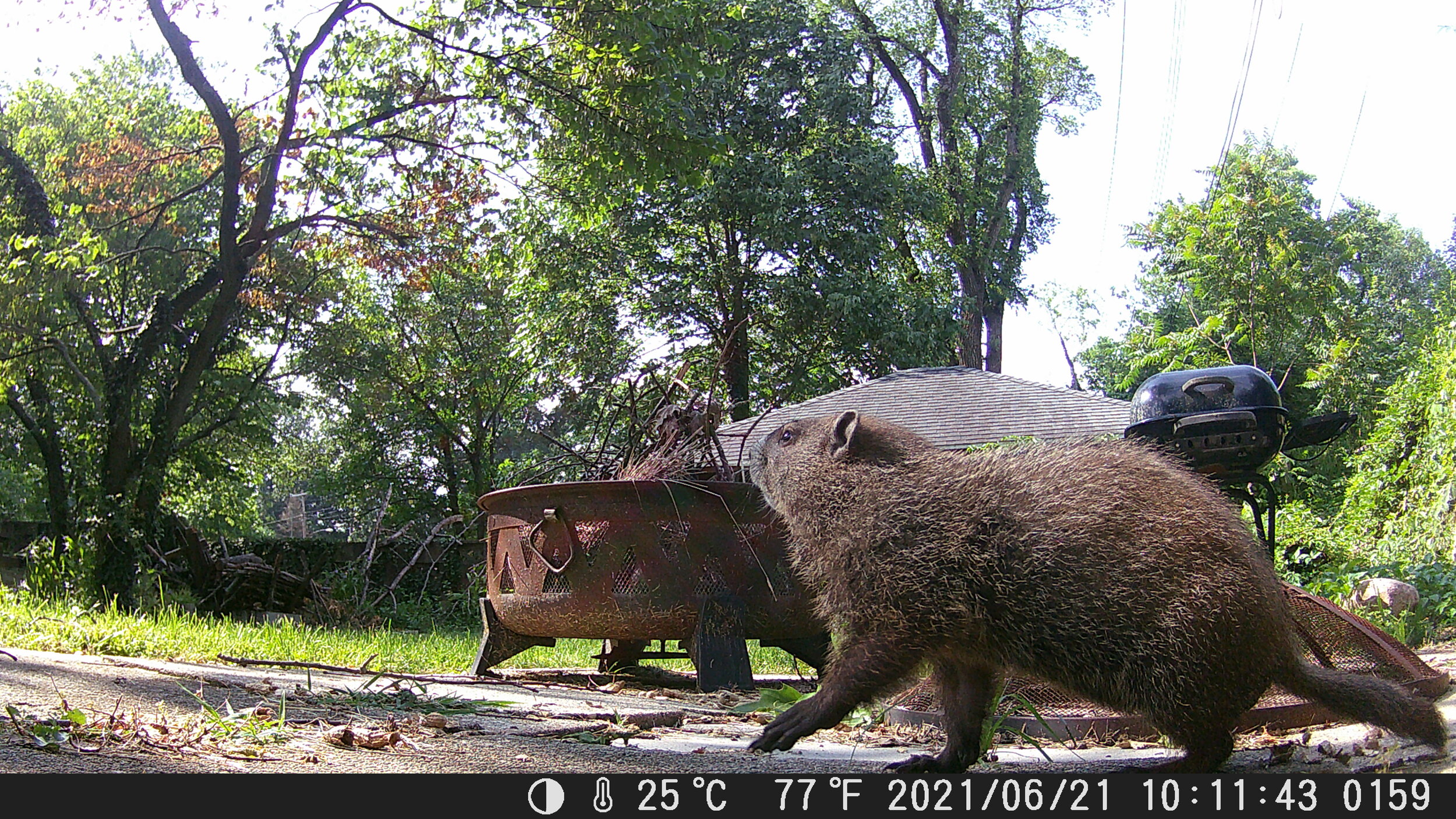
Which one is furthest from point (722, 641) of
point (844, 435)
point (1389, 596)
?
point (1389, 596)

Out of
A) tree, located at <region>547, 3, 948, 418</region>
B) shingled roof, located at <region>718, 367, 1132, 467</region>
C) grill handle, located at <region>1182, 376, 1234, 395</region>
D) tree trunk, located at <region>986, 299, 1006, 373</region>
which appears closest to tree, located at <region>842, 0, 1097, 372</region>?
tree trunk, located at <region>986, 299, 1006, 373</region>

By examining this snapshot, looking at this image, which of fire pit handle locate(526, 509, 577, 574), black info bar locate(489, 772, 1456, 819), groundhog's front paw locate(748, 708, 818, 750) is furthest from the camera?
fire pit handle locate(526, 509, 577, 574)

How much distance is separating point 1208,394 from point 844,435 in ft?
8.67

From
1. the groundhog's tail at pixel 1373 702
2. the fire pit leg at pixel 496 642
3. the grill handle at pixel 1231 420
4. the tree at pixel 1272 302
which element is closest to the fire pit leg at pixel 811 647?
the fire pit leg at pixel 496 642

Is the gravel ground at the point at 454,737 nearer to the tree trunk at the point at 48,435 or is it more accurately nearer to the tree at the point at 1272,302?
the tree at the point at 1272,302

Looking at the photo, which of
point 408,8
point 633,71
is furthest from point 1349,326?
point 408,8

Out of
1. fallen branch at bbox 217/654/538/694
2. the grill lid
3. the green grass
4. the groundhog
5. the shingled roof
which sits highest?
the shingled roof

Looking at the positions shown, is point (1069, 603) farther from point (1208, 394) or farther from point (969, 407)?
point (969, 407)

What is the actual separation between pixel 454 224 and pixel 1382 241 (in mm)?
32232

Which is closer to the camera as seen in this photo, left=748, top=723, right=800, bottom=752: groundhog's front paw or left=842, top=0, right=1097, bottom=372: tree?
left=748, top=723, right=800, bottom=752: groundhog's front paw

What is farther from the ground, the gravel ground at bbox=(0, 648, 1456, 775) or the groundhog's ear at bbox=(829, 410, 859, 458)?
the groundhog's ear at bbox=(829, 410, 859, 458)

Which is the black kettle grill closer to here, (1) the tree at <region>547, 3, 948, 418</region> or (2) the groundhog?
(2) the groundhog

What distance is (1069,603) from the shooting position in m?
2.62

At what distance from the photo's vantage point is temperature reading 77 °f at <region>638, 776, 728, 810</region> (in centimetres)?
217
